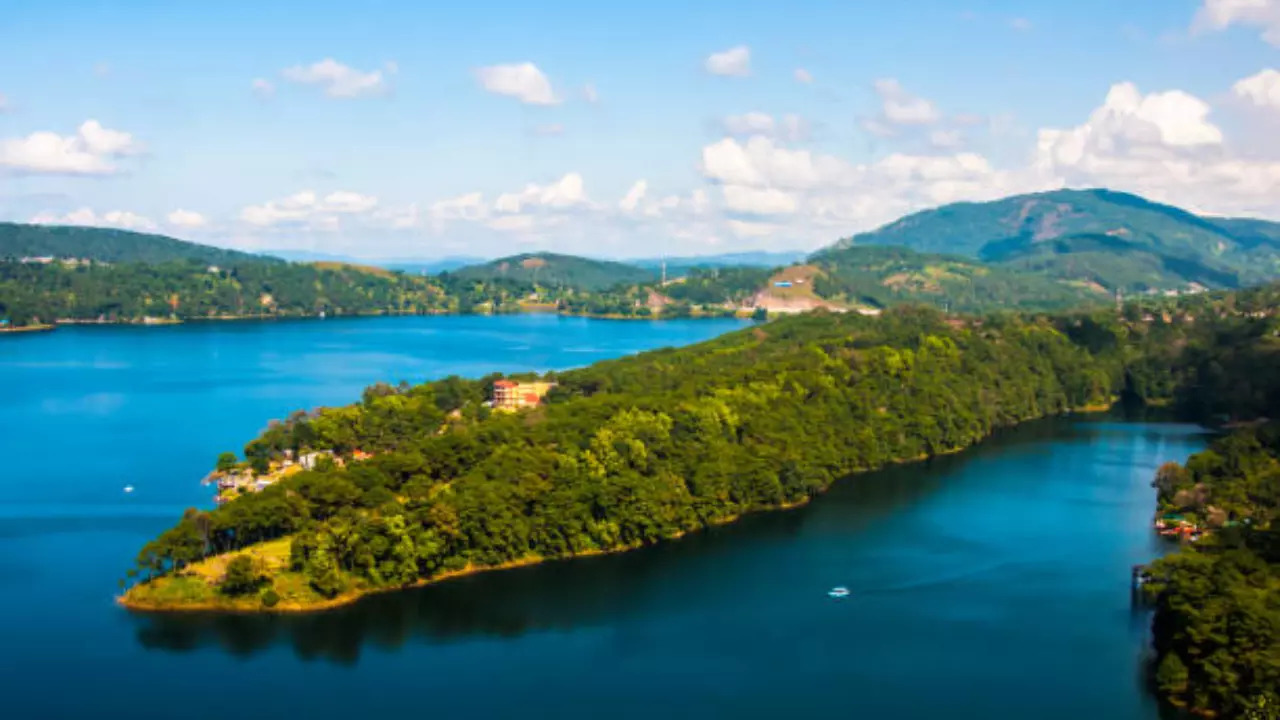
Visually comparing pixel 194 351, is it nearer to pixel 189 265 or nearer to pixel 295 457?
pixel 295 457

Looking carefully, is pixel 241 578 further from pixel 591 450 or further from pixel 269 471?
pixel 269 471

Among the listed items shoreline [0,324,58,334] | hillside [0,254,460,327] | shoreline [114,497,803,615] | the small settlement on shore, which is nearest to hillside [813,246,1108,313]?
hillside [0,254,460,327]

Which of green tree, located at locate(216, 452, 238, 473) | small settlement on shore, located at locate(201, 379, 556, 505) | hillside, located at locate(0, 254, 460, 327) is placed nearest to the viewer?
small settlement on shore, located at locate(201, 379, 556, 505)

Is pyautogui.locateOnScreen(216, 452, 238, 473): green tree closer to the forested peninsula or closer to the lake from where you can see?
the forested peninsula

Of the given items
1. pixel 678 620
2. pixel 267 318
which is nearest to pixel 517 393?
pixel 678 620

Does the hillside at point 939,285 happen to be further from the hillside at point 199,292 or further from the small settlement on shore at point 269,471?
the small settlement on shore at point 269,471

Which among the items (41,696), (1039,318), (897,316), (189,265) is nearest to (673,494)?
(41,696)
